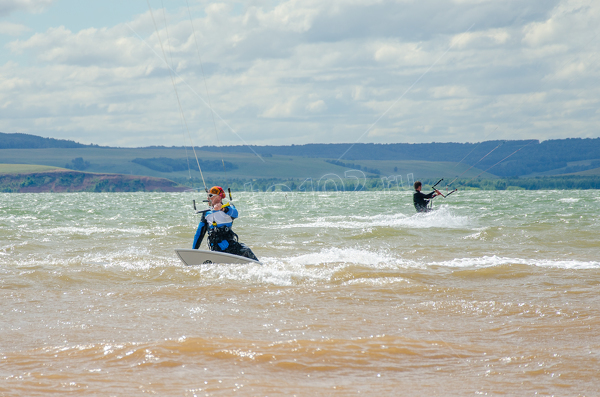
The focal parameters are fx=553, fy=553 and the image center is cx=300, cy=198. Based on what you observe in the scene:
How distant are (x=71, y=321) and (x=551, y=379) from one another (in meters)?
4.93

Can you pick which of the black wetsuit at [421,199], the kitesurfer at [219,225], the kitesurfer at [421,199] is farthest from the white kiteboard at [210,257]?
the black wetsuit at [421,199]

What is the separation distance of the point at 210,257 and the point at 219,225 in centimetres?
60

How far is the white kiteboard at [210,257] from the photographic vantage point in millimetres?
9836

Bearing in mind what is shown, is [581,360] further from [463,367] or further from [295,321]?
[295,321]

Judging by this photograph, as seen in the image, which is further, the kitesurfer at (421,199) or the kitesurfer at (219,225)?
the kitesurfer at (421,199)

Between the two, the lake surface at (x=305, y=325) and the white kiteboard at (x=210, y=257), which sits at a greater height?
the white kiteboard at (x=210, y=257)

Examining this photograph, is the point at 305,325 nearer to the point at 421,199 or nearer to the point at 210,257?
the point at 210,257

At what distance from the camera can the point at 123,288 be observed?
27.8 ft

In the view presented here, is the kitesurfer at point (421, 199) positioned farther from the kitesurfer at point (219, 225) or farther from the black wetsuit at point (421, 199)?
the kitesurfer at point (219, 225)

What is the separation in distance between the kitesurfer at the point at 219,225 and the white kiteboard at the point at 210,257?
27 cm

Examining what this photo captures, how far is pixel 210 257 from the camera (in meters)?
9.94

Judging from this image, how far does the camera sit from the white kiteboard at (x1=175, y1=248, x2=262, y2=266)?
32.3 ft

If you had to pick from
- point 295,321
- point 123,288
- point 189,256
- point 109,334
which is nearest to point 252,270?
point 189,256

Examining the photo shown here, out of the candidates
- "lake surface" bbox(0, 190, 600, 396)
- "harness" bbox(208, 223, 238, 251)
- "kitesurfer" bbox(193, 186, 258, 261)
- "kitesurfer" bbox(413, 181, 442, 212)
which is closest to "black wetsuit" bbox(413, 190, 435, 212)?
"kitesurfer" bbox(413, 181, 442, 212)
